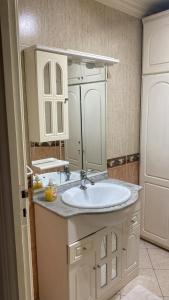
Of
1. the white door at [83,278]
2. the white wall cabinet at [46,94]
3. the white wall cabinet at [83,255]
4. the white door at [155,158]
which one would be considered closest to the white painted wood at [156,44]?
the white door at [155,158]

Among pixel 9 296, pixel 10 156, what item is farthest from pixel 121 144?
pixel 9 296

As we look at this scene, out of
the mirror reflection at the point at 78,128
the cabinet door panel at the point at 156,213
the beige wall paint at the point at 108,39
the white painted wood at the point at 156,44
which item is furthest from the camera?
the cabinet door panel at the point at 156,213

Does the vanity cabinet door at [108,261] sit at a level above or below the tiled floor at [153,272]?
above

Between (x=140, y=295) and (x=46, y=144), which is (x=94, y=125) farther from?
(x=140, y=295)

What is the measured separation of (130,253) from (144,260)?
1.52 feet

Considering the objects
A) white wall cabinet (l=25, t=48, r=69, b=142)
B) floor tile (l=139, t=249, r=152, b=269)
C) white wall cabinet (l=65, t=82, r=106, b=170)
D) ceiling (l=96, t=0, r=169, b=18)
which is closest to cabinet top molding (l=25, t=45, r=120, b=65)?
white wall cabinet (l=25, t=48, r=69, b=142)

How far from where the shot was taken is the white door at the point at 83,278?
1.61 meters

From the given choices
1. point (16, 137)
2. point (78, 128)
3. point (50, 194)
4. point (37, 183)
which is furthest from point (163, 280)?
point (16, 137)

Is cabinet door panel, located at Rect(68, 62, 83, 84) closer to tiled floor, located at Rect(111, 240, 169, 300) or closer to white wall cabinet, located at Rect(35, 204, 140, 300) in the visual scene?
white wall cabinet, located at Rect(35, 204, 140, 300)

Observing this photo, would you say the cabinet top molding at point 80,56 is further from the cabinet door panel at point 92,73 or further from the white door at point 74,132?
the white door at point 74,132

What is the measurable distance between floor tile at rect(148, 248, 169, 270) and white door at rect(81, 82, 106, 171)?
3.33 feet

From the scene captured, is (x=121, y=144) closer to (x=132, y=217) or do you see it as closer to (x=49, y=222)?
(x=132, y=217)

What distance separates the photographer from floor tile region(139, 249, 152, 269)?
2302mm

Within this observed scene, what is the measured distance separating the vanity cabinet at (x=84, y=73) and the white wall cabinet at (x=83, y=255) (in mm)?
1039
